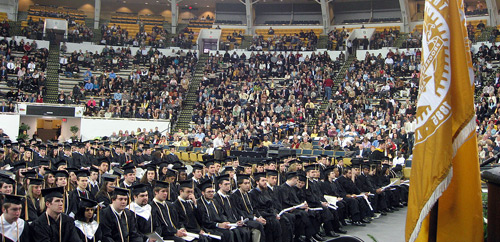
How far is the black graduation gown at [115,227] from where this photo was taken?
6758 mm

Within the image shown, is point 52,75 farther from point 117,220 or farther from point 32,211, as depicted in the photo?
point 117,220

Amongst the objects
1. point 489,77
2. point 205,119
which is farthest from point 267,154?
point 489,77

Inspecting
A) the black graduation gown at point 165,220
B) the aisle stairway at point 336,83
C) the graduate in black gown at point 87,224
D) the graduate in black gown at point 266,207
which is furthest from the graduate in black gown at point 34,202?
the aisle stairway at point 336,83

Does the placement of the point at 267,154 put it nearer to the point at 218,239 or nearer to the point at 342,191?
the point at 342,191

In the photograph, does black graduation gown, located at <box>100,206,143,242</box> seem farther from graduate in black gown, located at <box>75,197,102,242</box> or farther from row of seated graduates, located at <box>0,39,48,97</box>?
row of seated graduates, located at <box>0,39,48,97</box>

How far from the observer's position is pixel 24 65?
3045cm

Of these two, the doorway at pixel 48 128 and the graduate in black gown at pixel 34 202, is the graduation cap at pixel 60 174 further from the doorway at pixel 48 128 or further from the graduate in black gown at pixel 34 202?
the doorway at pixel 48 128

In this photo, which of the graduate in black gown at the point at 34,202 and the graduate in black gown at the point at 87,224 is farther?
the graduate in black gown at the point at 34,202

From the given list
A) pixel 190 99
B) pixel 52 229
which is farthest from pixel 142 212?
pixel 190 99

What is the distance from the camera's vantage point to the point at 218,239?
7.86m

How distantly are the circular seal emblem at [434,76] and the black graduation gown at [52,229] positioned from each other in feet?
13.6

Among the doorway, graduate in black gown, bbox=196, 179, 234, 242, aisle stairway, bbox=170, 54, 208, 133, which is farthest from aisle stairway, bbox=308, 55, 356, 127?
graduate in black gown, bbox=196, 179, 234, 242

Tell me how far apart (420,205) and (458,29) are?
1.41 metres

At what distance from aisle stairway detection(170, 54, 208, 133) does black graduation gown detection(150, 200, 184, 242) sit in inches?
793
